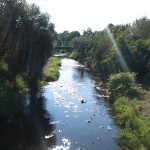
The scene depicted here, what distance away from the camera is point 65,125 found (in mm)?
34031

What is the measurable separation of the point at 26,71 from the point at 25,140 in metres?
19.0

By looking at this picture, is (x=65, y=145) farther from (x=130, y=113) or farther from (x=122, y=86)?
(x=122, y=86)

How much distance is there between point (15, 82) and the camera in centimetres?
4600

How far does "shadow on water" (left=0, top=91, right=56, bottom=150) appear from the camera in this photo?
2753 cm

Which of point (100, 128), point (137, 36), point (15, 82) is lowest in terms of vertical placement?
point (100, 128)

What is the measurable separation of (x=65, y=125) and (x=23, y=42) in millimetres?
15885

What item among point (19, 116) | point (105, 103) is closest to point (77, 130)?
point (19, 116)

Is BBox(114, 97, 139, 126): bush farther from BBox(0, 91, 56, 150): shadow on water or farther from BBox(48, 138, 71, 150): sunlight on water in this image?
BBox(0, 91, 56, 150): shadow on water

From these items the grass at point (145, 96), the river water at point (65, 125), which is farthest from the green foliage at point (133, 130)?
the river water at point (65, 125)

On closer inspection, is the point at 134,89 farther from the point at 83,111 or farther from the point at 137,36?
the point at 137,36

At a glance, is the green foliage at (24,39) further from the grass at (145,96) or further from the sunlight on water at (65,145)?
the sunlight on water at (65,145)

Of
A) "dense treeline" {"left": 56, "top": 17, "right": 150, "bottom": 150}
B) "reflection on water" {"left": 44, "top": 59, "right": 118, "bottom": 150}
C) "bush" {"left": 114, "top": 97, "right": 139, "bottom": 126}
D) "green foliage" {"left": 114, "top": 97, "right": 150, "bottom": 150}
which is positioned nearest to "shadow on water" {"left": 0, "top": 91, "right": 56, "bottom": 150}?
"reflection on water" {"left": 44, "top": 59, "right": 118, "bottom": 150}

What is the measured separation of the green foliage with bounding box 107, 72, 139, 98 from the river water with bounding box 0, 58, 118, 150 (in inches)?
84.7

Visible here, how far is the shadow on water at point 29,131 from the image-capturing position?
27531 mm
